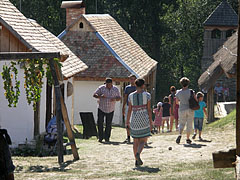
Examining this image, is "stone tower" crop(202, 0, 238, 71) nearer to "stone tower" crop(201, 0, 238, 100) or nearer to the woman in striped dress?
"stone tower" crop(201, 0, 238, 100)

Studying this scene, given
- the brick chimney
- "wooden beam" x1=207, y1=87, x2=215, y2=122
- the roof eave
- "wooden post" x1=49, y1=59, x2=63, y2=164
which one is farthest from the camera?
the brick chimney

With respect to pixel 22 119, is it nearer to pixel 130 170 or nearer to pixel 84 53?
pixel 130 170

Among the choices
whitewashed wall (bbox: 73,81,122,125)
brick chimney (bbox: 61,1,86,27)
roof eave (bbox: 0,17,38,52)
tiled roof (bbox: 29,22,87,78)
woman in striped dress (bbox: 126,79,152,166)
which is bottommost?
whitewashed wall (bbox: 73,81,122,125)

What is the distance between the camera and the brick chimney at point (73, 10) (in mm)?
30188

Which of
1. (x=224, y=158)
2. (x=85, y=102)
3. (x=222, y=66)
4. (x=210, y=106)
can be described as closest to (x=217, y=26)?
(x=85, y=102)

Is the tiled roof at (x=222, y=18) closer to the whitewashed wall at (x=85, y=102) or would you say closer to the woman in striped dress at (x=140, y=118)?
the whitewashed wall at (x=85, y=102)

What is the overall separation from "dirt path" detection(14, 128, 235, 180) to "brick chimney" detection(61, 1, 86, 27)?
15097mm

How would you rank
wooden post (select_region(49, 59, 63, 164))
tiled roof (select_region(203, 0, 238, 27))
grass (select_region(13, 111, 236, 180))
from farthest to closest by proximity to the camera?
tiled roof (select_region(203, 0, 238, 27)) → wooden post (select_region(49, 59, 63, 164)) → grass (select_region(13, 111, 236, 180))

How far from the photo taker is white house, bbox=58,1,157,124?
90.6 ft

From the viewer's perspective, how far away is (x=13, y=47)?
15680 millimetres

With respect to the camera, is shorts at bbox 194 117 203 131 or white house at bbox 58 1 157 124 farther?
white house at bbox 58 1 157 124

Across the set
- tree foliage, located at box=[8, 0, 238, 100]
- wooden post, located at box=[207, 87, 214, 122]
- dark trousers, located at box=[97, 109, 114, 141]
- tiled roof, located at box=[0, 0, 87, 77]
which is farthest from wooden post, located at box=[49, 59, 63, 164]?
tree foliage, located at box=[8, 0, 238, 100]

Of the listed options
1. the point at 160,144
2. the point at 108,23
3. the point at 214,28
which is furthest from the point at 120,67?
the point at 214,28

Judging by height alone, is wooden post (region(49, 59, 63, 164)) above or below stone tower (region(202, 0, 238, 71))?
below
